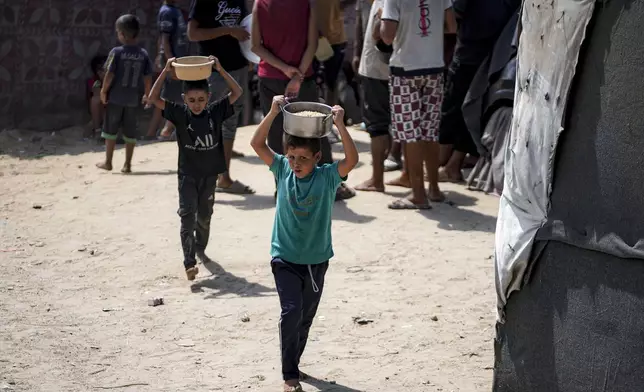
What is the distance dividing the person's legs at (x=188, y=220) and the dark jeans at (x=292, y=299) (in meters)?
1.79

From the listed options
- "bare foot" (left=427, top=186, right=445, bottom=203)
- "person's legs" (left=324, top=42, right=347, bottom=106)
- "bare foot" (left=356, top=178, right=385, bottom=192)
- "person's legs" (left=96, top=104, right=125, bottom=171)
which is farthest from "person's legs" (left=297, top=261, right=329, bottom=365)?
"person's legs" (left=324, top=42, right=347, bottom=106)

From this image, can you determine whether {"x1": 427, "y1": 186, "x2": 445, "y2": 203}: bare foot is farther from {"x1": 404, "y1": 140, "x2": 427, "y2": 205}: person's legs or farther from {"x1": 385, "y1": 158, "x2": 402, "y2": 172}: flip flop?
{"x1": 385, "y1": 158, "x2": 402, "y2": 172}: flip flop

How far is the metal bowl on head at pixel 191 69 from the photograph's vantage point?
621 cm

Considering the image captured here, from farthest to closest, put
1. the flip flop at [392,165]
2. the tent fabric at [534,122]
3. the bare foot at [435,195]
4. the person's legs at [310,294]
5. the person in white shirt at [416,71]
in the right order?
the flip flop at [392,165], the bare foot at [435,195], the person in white shirt at [416,71], the person's legs at [310,294], the tent fabric at [534,122]

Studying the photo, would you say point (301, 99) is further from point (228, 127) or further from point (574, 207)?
point (574, 207)

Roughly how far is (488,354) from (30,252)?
348 centimetres

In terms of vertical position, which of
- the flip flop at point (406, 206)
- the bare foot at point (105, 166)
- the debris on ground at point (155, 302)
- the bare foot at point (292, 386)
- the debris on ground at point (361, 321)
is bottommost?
the bare foot at point (105, 166)

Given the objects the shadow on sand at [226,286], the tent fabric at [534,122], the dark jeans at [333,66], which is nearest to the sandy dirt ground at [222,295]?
the shadow on sand at [226,286]

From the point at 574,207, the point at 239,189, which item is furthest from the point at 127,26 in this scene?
the point at 574,207

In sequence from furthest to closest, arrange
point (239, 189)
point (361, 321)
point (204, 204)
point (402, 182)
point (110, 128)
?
point (110, 128)
point (402, 182)
point (239, 189)
point (204, 204)
point (361, 321)

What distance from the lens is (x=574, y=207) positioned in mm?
4266

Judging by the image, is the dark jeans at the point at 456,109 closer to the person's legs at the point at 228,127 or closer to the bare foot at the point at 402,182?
the bare foot at the point at 402,182

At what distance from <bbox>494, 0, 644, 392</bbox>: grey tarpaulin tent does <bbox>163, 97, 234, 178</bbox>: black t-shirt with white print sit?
2407 millimetres

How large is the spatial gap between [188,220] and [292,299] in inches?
76.3
